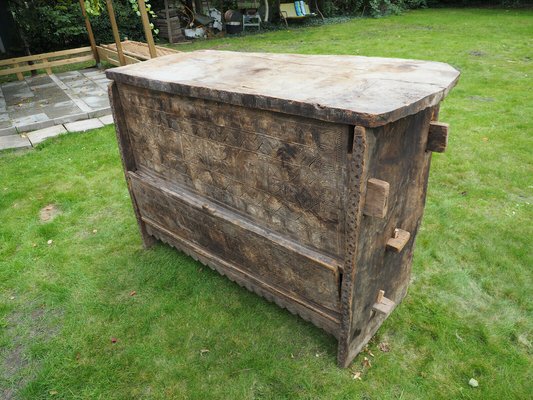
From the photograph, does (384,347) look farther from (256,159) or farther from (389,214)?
(256,159)

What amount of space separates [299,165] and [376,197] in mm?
439

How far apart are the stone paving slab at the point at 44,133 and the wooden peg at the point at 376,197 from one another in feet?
19.3

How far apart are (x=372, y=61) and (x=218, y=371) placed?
7.47ft

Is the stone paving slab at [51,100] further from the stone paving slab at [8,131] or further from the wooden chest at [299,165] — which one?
the wooden chest at [299,165]

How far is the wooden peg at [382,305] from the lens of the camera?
2418mm

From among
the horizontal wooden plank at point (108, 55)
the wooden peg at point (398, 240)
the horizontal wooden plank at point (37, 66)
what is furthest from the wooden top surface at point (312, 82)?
the horizontal wooden plank at point (37, 66)

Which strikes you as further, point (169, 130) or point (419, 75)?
point (169, 130)

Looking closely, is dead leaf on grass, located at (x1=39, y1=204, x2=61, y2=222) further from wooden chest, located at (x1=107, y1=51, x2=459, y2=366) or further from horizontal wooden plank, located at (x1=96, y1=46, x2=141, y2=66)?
horizontal wooden plank, located at (x1=96, y1=46, x2=141, y2=66)

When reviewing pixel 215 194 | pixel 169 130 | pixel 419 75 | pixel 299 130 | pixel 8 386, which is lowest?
pixel 8 386

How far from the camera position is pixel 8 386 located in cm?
261

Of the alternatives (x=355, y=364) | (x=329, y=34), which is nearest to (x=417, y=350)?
(x=355, y=364)

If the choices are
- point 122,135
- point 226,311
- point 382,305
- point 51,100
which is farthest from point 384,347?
point 51,100

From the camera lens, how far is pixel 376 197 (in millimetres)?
1842

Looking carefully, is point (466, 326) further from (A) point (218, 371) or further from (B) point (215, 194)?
(B) point (215, 194)
